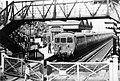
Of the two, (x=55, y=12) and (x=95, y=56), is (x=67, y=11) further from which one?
(x=95, y=56)

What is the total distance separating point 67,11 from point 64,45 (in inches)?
161

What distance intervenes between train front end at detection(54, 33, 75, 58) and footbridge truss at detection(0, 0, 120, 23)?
315 cm

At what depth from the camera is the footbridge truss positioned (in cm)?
1611

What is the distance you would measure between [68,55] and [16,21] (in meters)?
5.60

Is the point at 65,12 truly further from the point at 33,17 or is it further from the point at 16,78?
the point at 16,78

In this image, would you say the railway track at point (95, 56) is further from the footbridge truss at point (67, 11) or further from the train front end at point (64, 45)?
the footbridge truss at point (67, 11)

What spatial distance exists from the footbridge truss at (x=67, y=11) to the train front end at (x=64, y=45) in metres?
3.15

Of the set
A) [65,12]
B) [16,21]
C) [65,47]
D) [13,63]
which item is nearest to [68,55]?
[65,47]

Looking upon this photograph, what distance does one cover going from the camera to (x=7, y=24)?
59.5 ft

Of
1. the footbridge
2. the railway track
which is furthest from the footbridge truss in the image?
the railway track

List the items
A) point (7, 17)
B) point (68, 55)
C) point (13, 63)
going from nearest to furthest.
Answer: point (13, 63) < point (7, 17) < point (68, 55)

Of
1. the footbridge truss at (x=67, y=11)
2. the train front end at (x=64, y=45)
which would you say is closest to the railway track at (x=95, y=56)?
the train front end at (x=64, y=45)

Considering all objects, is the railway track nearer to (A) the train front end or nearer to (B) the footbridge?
(A) the train front end

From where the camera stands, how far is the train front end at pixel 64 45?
65.5 ft
